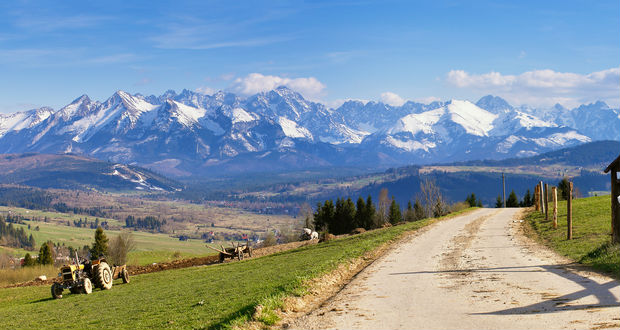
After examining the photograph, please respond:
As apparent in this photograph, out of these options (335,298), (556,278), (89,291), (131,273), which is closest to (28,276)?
(131,273)

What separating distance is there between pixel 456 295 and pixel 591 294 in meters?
3.93

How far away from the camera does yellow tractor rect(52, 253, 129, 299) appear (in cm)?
3338

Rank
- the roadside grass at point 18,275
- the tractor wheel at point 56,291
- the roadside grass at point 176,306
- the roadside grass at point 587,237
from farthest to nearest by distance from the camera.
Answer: the roadside grass at point 18,275
the tractor wheel at point 56,291
the roadside grass at point 587,237
the roadside grass at point 176,306

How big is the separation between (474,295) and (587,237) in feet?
54.0

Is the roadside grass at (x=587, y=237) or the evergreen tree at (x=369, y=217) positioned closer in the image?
the roadside grass at (x=587, y=237)

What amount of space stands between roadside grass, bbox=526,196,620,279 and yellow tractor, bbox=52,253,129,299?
91.1ft

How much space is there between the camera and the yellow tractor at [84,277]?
33375 millimetres

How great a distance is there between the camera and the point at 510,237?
35156 millimetres

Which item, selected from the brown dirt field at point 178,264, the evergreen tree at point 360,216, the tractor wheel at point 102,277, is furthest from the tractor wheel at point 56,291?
the evergreen tree at point 360,216

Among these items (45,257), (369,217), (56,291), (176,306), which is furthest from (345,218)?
(176,306)

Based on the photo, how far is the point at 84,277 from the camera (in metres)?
33.8

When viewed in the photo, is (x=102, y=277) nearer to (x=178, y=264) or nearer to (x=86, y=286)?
(x=86, y=286)

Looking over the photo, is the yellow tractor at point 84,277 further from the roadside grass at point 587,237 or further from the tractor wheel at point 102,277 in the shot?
the roadside grass at point 587,237

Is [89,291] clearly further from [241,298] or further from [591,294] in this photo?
[591,294]
